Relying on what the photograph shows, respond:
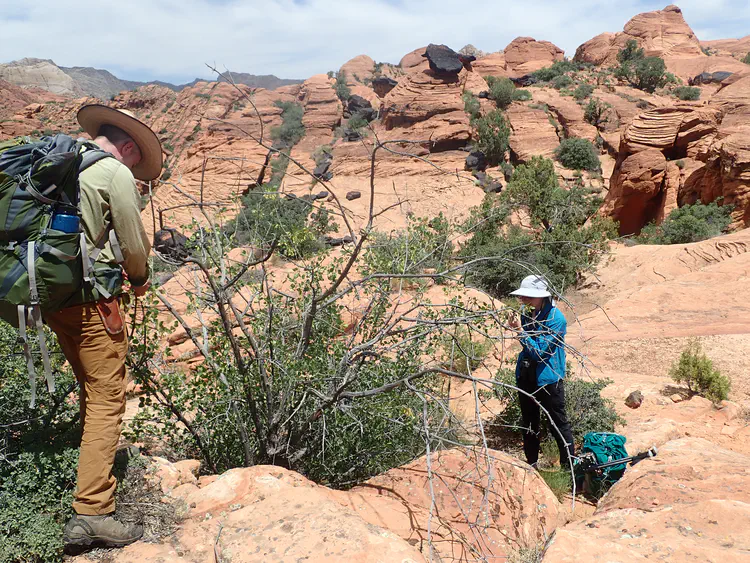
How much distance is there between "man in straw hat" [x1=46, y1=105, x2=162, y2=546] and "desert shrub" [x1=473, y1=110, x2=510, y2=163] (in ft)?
74.2

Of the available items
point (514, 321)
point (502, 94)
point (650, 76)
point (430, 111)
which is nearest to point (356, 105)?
point (430, 111)

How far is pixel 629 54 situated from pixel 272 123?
83.3ft

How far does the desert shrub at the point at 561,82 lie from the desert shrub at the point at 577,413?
29.7 m

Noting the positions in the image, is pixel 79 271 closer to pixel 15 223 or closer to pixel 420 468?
pixel 15 223

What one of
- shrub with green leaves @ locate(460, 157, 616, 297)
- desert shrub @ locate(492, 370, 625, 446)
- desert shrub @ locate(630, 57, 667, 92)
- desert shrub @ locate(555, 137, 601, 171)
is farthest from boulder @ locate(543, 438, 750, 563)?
desert shrub @ locate(630, 57, 667, 92)

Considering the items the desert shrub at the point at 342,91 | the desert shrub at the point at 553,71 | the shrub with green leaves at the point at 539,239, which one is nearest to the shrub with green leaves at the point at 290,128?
the desert shrub at the point at 342,91

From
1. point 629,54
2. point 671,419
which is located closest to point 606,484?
point 671,419

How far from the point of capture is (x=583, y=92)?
2666cm

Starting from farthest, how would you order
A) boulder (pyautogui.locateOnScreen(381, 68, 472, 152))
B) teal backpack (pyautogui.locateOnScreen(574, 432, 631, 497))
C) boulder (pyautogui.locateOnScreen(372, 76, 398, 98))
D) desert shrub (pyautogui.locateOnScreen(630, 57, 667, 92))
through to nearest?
boulder (pyautogui.locateOnScreen(372, 76, 398, 98)) < desert shrub (pyautogui.locateOnScreen(630, 57, 667, 92)) < boulder (pyautogui.locateOnScreen(381, 68, 472, 152)) < teal backpack (pyautogui.locateOnScreen(574, 432, 631, 497))

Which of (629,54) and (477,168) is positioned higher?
(629,54)

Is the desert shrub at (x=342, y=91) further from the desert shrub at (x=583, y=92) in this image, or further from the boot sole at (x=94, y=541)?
the boot sole at (x=94, y=541)

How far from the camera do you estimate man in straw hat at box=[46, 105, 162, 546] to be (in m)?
1.82

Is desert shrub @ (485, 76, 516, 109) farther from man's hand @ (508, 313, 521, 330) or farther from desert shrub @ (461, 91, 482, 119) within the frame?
man's hand @ (508, 313, 521, 330)

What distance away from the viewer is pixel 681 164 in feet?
52.5
